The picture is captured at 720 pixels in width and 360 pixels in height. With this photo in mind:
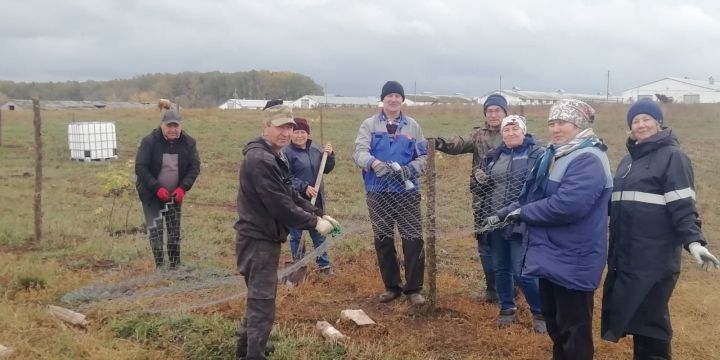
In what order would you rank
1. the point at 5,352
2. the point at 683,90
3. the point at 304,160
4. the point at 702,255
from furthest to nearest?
1. the point at 683,90
2. the point at 304,160
3. the point at 5,352
4. the point at 702,255

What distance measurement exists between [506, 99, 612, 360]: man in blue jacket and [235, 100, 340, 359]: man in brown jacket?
1.35 m

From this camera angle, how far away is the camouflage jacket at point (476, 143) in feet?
17.0

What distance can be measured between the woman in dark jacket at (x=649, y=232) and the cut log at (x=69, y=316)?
3820 millimetres

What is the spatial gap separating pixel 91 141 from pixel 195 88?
227ft

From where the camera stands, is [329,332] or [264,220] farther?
[329,332]

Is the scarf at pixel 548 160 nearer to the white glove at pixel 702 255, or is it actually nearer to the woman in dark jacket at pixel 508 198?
the woman in dark jacket at pixel 508 198

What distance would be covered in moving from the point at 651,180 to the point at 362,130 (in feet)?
7.98

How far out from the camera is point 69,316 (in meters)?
4.64

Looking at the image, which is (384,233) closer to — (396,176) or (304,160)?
(396,176)

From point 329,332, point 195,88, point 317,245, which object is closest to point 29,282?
point 317,245

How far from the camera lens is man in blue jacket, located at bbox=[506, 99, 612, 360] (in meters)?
3.39

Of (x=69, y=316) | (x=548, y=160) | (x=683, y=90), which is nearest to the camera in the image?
(x=548, y=160)

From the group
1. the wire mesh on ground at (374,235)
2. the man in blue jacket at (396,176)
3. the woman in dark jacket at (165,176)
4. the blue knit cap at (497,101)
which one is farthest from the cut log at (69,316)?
the blue knit cap at (497,101)

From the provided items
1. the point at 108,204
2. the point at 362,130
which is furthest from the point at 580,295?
the point at 108,204
